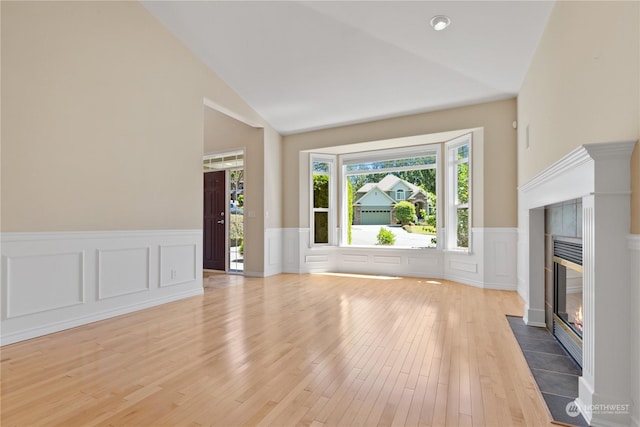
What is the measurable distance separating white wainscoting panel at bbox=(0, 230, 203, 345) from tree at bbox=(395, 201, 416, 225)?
154 inches

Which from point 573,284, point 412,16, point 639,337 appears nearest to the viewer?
point 639,337

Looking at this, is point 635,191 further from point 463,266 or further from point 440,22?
point 463,266

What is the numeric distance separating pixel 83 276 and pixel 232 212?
350cm

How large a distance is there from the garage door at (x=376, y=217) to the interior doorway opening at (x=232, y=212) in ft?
8.48

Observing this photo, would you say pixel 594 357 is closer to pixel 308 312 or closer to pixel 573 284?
pixel 573 284

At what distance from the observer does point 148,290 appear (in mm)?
3775

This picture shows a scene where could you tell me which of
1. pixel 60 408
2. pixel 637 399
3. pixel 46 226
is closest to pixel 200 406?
pixel 60 408

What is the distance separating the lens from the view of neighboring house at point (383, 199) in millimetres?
5969

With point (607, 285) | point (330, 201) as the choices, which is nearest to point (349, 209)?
point (330, 201)

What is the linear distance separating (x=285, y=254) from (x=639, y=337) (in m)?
5.40

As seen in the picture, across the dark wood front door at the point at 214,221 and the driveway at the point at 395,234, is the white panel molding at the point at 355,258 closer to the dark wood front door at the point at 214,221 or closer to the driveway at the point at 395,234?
the driveway at the point at 395,234

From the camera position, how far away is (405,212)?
19.8 feet

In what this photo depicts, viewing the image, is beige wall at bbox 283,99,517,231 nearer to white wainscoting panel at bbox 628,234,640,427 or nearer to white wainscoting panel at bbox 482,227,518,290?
white wainscoting panel at bbox 482,227,518,290

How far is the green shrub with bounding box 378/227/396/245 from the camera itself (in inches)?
244
